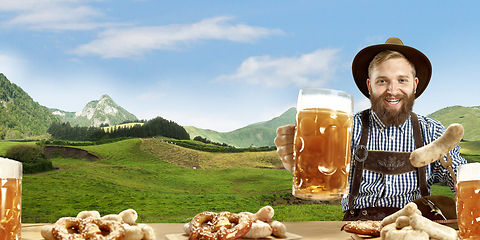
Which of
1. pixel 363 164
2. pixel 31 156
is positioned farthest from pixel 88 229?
pixel 31 156

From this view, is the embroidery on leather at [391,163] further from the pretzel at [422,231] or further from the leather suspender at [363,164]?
the pretzel at [422,231]

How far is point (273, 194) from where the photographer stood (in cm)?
2100

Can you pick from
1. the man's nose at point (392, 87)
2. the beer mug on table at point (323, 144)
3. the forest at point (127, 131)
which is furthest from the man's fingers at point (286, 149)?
the forest at point (127, 131)

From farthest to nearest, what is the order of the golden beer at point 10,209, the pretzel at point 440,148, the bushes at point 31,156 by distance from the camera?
the bushes at point 31,156 → the pretzel at point 440,148 → the golden beer at point 10,209

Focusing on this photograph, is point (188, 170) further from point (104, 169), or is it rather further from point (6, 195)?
point (6, 195)

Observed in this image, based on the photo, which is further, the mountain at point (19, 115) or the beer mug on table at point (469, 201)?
the mountain at point (19, 115)

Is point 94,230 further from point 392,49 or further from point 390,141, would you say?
→ point 392,49

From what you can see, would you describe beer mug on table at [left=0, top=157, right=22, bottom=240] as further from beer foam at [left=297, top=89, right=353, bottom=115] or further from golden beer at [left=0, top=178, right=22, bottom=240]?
beer foam at [left=297, top=89, right=353, bottom=115]

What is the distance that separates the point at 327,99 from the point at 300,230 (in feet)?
3.06

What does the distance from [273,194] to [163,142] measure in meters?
9.12

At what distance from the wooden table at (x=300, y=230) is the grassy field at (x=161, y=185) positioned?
45.8ft

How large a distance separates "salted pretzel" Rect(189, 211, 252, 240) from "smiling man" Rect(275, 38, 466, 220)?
1976 mm

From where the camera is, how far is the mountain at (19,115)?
2356cm

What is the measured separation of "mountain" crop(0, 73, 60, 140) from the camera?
77.3 feet
